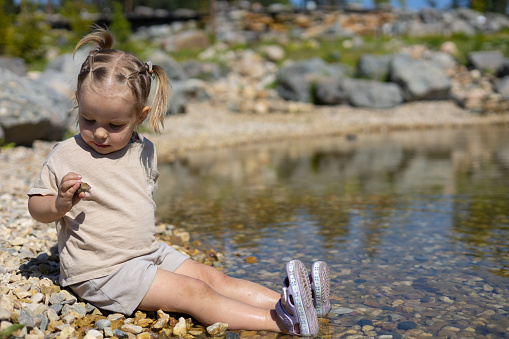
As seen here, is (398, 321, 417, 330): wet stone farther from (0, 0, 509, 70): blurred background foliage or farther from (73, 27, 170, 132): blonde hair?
(0, 0, 509, 70): blurred background foliage

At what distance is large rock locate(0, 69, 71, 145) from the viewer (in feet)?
23.7

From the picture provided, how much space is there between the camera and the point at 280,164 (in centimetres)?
788

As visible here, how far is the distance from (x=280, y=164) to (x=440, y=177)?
243 centimetres

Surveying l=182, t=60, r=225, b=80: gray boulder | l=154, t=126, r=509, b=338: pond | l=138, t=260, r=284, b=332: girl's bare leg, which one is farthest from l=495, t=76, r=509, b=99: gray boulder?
l=138, t=260, r=284, b=332: girl's bare leg

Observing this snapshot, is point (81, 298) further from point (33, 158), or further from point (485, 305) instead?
point (33, 158)

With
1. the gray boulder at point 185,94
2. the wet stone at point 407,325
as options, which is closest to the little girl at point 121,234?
the wet stone at point 407,325

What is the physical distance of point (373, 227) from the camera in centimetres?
411

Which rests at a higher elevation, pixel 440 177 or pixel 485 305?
pixel 485 305

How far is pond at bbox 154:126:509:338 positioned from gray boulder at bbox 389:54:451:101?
26.6 ft

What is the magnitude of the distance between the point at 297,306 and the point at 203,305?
0.44m

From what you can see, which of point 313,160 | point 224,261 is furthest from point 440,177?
point 224,261

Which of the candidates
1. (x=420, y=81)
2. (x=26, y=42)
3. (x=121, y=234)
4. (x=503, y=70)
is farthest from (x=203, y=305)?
(x=26, y=42)

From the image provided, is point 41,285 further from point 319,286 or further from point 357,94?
point 357,94

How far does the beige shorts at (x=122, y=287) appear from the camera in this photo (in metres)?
2.39
